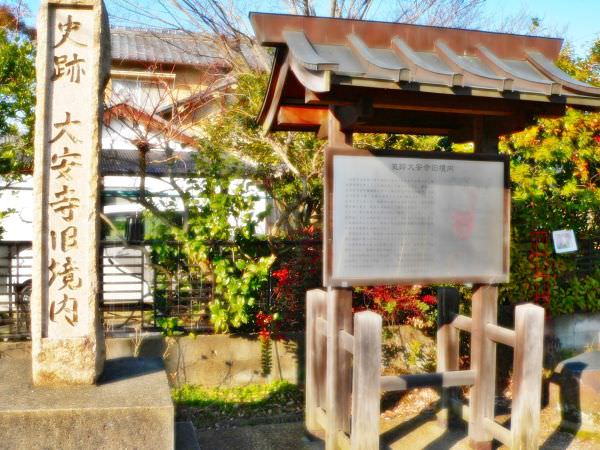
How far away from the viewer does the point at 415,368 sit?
748 centimetres

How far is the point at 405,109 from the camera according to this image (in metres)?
4.95

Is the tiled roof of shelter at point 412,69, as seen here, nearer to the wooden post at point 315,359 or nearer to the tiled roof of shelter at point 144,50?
the wooden post at point 315,359

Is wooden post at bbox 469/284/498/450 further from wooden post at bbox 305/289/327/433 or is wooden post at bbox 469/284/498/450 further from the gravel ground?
wooden post at bbox 305/289/327/433

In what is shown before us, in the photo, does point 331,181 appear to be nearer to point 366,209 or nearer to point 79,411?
point 366,209

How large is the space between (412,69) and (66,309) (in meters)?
2.89

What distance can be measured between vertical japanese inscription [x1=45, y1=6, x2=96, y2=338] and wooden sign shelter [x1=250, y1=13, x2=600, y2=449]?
4.27 feet

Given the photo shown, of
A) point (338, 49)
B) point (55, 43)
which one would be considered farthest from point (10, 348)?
point (338, 49)

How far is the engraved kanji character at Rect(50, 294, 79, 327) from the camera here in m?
4.45

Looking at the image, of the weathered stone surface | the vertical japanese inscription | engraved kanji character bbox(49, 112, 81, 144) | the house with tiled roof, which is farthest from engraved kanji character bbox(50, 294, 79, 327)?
the weathered stone surface

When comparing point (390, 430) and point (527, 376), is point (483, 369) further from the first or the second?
point (390, 430)

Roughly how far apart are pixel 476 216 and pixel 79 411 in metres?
3.29

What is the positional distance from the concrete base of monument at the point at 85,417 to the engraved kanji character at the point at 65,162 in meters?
1.48

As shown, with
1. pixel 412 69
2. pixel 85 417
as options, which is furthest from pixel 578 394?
pixel 85 417

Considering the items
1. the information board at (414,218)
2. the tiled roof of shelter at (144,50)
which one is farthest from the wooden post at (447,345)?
the tiled roof of shelter at (144,50)
